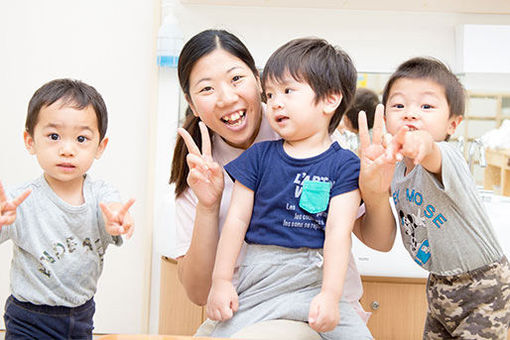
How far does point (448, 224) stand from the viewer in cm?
148

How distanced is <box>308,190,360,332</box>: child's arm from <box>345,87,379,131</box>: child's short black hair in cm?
126

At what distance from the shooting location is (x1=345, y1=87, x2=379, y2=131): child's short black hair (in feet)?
8.33

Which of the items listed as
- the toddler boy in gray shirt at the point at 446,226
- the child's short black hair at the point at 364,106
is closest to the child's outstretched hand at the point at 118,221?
the toddler boy in gray shirt at the point at 446,226

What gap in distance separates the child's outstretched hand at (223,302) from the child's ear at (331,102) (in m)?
0.46

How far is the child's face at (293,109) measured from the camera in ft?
4.45

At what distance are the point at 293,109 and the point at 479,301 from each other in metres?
0.70

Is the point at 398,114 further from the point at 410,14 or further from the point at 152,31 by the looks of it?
the point at 152,31

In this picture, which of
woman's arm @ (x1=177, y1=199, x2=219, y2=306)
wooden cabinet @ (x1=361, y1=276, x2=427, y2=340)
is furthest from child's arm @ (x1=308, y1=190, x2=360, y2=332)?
wooden cabinet @ (x1=361, y1=276, x2=427, y2=340)

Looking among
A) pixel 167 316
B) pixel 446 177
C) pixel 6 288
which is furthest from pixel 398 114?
pixel 6 288

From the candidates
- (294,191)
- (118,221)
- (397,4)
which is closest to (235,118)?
(294,191)

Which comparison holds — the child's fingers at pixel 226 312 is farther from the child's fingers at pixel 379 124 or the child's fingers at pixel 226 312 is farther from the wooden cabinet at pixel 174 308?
the wooden cabinet at pixel 174 308

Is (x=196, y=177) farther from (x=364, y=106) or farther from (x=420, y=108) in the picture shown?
(x=364, y=106)

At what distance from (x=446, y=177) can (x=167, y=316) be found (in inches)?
65.6

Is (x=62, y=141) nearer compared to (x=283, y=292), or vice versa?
(x=283, y=292)
